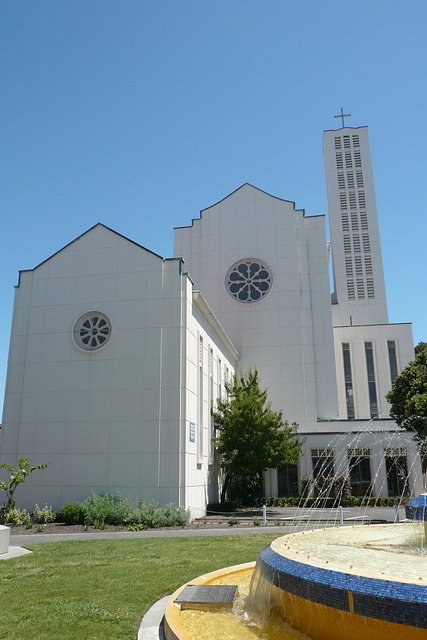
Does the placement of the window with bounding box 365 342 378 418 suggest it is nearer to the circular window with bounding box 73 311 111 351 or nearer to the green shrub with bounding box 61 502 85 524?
the circular window with bounding box 73 311 111 351

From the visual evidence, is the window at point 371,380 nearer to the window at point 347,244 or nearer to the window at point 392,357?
the window at point 392,357

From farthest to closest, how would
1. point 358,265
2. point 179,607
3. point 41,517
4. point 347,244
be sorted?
point 347,244
point 358,265
point 41,517
point 179,607

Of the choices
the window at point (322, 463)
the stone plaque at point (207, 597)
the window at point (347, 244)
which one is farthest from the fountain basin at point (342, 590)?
the window at point (347, 244)

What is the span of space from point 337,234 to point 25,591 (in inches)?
1835

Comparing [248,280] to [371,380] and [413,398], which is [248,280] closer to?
[371,380]

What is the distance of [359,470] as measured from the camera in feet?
102

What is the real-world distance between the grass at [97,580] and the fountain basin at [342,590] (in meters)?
1.05

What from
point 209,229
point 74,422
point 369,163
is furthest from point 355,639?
point 369,163

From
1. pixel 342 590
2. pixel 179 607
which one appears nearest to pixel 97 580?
pixel 179 607

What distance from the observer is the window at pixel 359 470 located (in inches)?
1198

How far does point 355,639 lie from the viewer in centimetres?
459

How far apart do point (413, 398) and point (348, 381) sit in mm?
19138

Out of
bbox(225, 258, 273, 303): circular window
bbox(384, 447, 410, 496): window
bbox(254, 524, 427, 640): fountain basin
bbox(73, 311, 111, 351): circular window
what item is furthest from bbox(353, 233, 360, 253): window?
bbox(254, 524, 427, 640): fountain basin

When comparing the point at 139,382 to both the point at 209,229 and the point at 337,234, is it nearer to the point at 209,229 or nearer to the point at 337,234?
the point at 209,229
